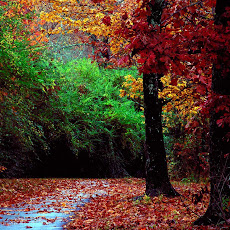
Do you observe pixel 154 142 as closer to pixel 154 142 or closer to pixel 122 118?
pixel 154 142

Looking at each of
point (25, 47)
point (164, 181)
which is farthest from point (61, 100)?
point (164, 181)

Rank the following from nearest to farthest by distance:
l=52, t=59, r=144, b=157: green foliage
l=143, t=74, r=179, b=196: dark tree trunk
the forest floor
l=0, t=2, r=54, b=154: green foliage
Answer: the forest floor
l=143, t=74, r=179, b=196: dark tree trunk
l=0, t=2, r=54, b=154: green foliage
l=52, t=59, r=144, b=157: green foliage

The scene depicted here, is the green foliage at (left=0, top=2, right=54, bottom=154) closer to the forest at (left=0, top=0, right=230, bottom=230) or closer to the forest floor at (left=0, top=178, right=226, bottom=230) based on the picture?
the forest at (left=0, top=0, right=230, bottom=230)

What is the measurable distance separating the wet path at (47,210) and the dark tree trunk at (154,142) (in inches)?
84.9

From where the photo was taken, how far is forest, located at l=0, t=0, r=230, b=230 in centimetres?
610

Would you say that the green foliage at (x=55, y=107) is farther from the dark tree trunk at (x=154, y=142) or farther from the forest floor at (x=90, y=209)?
the dark tree trunk at (x=154, y=142)

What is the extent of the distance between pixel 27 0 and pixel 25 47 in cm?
264

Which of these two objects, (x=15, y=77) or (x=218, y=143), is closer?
(x=218, y=143)

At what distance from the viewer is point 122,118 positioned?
2033cm

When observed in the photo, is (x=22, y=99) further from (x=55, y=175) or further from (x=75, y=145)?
(x=55, y=175)

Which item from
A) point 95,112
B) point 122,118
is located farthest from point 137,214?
point 122,118

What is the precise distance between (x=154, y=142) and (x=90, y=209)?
2438mm

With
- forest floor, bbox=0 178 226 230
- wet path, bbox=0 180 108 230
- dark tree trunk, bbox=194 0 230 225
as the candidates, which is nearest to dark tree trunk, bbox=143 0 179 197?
forest floor, bbox=0 178 226 230

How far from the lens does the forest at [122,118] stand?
6.10 meters
